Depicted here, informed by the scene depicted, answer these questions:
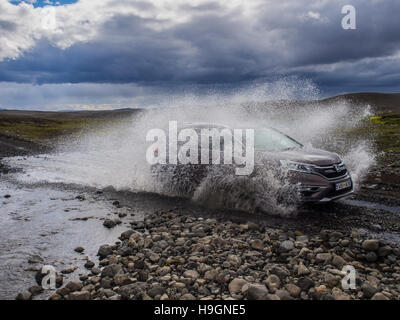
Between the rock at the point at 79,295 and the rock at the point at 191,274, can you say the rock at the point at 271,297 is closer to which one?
the rock at the point at 191,274

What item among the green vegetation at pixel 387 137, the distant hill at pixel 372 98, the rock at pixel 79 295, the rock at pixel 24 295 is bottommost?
the rock at pixel 24 295

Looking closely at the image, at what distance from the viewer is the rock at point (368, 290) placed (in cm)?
363

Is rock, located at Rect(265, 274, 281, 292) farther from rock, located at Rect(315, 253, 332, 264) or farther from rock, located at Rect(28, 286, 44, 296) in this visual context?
rock, located at Rect(28, 286, 44, 296)

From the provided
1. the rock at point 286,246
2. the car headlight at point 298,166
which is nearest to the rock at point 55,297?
the rock at point 286,246

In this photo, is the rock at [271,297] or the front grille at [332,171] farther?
the front grille at [332,171]

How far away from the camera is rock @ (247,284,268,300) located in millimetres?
3623

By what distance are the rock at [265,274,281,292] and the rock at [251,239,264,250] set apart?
1012 millimetres

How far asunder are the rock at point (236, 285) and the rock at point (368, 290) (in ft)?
4.76

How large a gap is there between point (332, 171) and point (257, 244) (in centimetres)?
304

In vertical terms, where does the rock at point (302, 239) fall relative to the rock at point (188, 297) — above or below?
above

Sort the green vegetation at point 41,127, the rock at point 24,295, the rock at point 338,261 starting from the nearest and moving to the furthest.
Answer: the rock at point 24,295
the rock at point 338,261
the green vegetation at point 41,127

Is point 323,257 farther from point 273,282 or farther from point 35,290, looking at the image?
point 35,290

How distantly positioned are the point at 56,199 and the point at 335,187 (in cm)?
782
